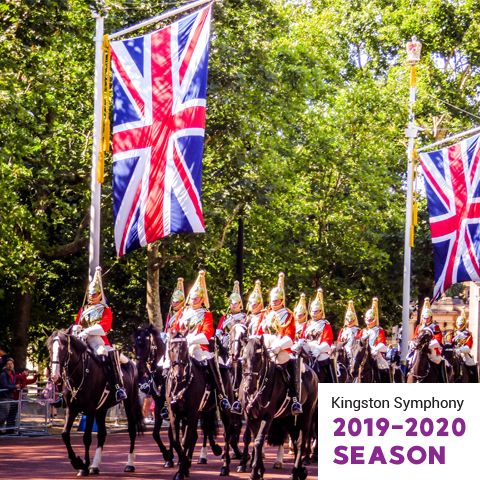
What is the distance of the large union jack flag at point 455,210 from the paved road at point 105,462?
18.5ft

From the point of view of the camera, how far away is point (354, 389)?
7.50 m

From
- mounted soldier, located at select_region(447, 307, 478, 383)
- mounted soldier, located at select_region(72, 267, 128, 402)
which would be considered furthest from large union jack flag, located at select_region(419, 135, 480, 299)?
mounted soldier, located at select_region(72, 267, 128, 402)

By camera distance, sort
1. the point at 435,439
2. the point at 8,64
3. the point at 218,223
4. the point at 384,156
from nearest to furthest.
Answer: the point at 435,439, the point at 8,64, the point at 218,223, the point at 384,156

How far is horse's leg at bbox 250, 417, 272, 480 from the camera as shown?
12.0m

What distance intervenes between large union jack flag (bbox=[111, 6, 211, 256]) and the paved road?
11.4 feet

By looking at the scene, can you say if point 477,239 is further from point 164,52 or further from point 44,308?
point 44,308

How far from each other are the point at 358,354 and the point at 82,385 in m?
5.93

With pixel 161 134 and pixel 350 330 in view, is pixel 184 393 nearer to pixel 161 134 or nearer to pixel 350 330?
pixel 161 134

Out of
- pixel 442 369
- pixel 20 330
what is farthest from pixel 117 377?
pixel 20 330

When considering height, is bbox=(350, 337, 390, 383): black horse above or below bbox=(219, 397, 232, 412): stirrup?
above

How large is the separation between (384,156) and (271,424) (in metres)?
25.3

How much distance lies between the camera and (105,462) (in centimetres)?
1531

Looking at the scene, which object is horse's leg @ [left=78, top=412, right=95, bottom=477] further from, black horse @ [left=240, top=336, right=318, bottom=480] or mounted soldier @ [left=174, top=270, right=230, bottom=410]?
black horse @ [left=240, top=336, right=318, bottom=480]

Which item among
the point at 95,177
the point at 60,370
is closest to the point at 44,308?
the point at 95,177
